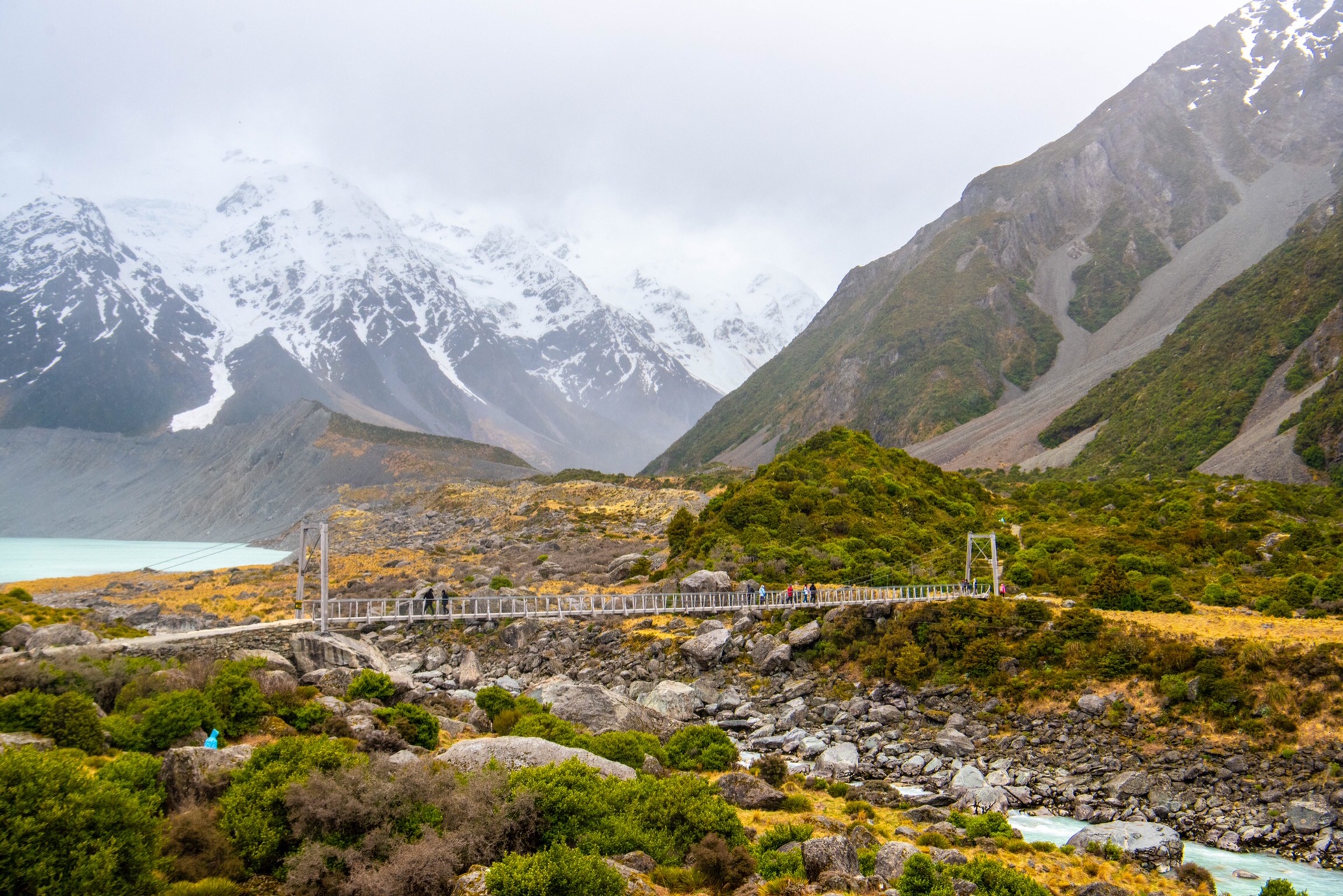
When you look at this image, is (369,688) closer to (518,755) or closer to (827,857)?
(518,755)

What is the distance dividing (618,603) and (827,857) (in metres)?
25.2

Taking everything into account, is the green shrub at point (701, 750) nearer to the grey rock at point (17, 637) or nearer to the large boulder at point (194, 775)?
the large boulder at point (194, 775)

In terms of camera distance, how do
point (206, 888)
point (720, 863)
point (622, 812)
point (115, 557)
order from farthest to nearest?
point (115, 557), point (622, 812), point (720, 863), point (206, 888)

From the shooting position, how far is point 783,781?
829 inches

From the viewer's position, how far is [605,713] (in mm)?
24047

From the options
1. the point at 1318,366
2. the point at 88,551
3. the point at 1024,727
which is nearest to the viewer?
the point at 1024,727

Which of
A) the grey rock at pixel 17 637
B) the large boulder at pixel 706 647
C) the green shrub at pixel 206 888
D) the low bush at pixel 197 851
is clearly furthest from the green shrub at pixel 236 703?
the large boulder at pixel 706 647

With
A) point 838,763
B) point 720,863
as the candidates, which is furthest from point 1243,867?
point 720,863

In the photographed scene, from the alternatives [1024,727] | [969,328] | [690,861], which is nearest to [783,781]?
[690,861]

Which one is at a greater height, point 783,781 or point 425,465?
point 425,465

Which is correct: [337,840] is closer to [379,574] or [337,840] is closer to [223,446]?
[379,574]

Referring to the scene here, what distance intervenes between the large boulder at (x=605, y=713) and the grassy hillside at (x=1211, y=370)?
2860 inches

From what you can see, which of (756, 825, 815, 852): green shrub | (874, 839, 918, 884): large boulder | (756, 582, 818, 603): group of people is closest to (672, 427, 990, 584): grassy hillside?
(756, 582, 818, 603): group of people

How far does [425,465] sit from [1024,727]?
125753mm
